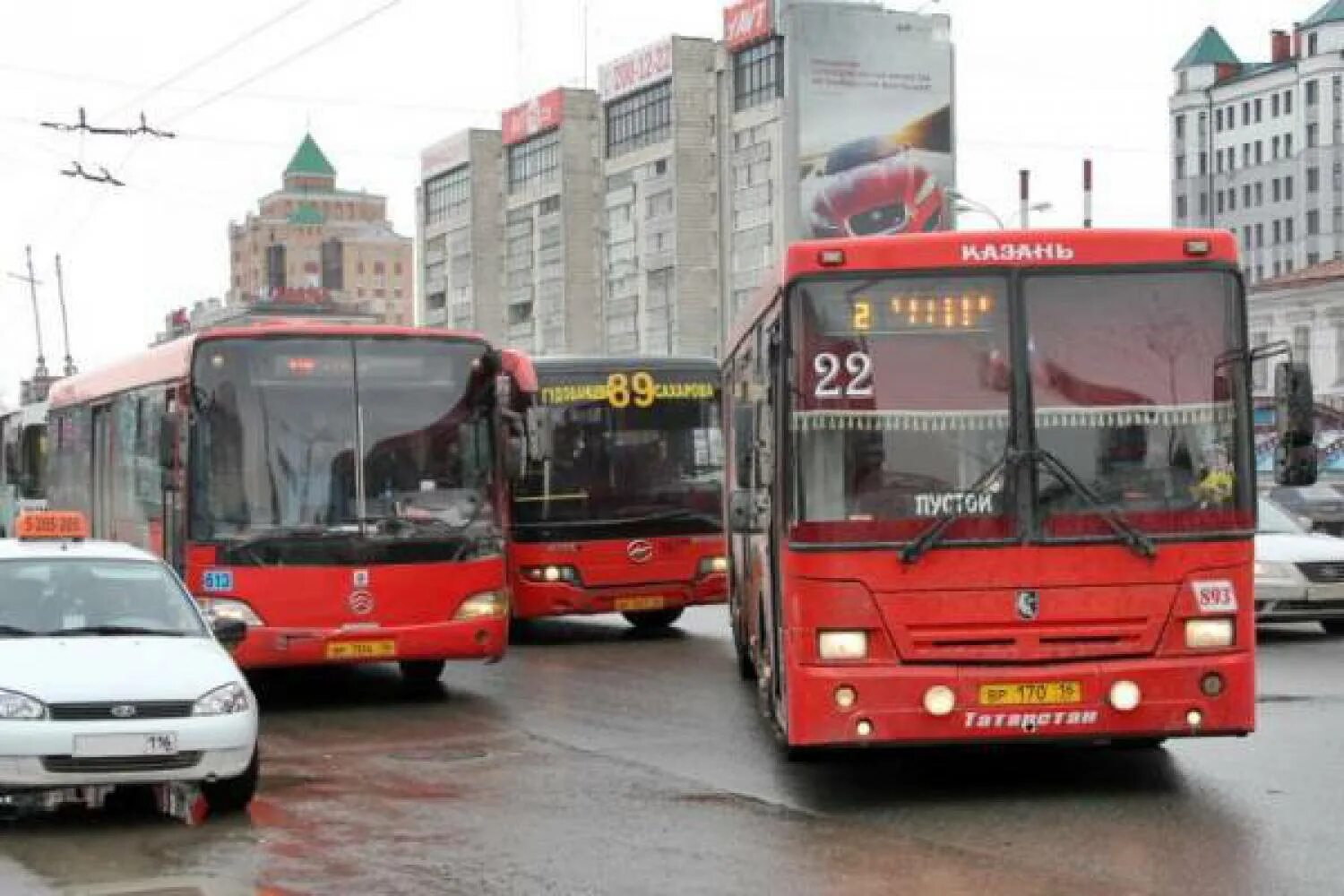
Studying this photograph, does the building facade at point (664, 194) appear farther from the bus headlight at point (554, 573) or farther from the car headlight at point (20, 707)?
the car headlight at point (20, 707)

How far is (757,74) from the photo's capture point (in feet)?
340

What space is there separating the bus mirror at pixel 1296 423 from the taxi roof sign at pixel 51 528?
22.4 ft

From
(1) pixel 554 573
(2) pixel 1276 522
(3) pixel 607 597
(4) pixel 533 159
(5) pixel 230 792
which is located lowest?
(5) pixel 230 792

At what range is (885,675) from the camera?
9555 mm

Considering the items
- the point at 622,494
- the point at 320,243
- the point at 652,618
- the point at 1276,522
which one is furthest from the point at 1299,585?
the point at 320,243

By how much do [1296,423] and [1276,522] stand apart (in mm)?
10739

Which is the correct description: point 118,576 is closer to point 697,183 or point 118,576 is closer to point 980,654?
point 980,654

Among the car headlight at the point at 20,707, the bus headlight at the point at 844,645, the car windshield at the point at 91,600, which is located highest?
the car windshield at the point at 91,600

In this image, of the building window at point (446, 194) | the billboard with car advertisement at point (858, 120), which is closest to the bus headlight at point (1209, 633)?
the billboard with car advertisement at point (858, 120)

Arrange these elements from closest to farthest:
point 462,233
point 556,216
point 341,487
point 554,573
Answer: point 341,487 < point 554,573 < point 556,216 < point 462,233

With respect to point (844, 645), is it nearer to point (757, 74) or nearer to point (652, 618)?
point (652, 618)

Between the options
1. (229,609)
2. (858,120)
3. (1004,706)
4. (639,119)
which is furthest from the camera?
(639,119)

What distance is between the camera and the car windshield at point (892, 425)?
9633mm

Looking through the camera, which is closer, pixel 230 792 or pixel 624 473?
pixel 230 792
